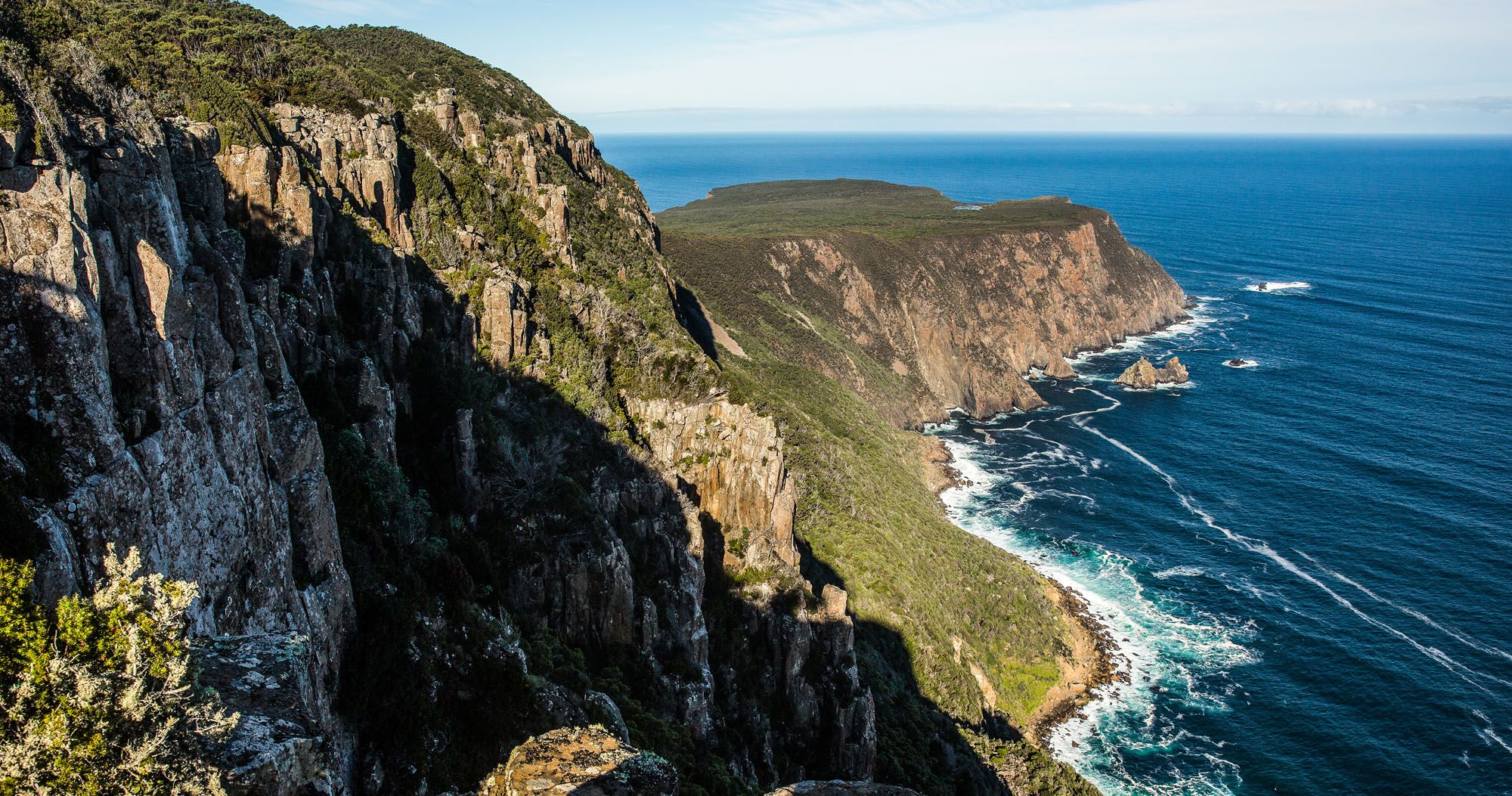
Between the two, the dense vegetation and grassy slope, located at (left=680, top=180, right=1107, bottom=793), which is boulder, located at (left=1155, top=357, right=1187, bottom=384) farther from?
grassy slope, located at (left=680, top=180, right=1107, bottom=793)

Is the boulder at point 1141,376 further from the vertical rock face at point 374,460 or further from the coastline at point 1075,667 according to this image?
the vertical rock face at point 374,460

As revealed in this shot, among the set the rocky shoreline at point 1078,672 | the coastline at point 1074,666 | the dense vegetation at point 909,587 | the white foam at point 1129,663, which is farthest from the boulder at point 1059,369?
the rocky shoreline at point 1078,672

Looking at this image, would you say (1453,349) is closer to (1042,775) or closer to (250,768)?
(1042,775)

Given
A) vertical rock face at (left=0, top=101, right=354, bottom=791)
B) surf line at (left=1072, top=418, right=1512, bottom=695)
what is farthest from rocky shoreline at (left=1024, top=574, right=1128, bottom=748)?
vertical rock face at (left=0, top=101, right=354, bottom=791)

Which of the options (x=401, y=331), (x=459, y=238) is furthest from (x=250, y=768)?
(x=459, y=238)

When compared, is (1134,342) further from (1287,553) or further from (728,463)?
(728,463)

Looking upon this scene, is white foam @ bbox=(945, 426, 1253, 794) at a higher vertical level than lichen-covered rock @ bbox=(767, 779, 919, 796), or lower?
lower

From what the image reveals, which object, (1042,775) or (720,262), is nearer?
(1042,775)
